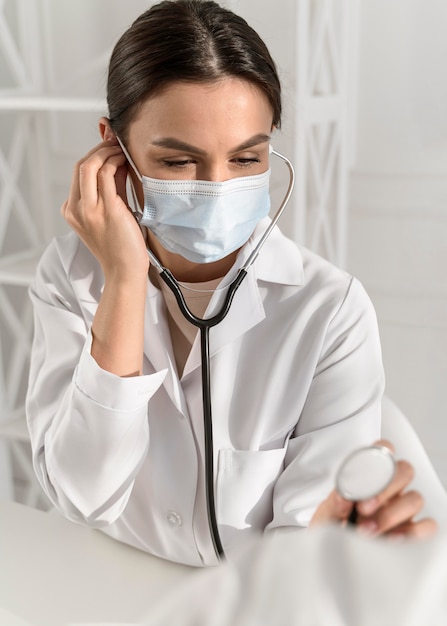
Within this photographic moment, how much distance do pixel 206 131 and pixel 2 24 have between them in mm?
1391

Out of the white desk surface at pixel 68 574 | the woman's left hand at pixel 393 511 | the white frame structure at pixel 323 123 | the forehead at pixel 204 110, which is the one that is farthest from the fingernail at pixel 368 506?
the white frame structure at pixel 323 123

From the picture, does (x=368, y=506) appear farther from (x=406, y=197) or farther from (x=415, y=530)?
(x=406, y=197)

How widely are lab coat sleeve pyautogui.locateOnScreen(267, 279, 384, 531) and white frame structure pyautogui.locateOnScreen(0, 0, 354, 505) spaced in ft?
2.22

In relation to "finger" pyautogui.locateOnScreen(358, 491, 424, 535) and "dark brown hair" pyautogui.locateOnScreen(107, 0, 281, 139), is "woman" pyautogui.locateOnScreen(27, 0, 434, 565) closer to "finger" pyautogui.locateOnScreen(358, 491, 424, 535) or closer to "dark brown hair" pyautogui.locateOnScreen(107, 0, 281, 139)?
"dark brown hair" pyautogui.locateOnScreen(107, 0, 281, 139)

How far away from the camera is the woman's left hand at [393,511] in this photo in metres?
0.33

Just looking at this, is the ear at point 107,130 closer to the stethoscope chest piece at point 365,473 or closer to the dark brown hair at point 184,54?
the dark brown hair at point 184,54

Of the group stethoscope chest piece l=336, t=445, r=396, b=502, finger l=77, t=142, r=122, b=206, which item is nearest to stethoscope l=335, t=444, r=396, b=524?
stethoscope chest piece l=336, t=445, r=396, b=502

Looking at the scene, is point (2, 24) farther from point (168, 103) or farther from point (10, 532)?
point (10, 532)

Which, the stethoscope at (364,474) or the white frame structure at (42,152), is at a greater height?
the stethoscope at (364,474)

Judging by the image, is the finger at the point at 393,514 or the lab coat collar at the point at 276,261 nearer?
the finger at the point at 393,514

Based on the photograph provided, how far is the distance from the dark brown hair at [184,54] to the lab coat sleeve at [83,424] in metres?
0.36

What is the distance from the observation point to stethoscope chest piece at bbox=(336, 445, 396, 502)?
0.33 meters

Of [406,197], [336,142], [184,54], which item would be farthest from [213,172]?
[406,197]

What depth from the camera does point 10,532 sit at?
114cm
